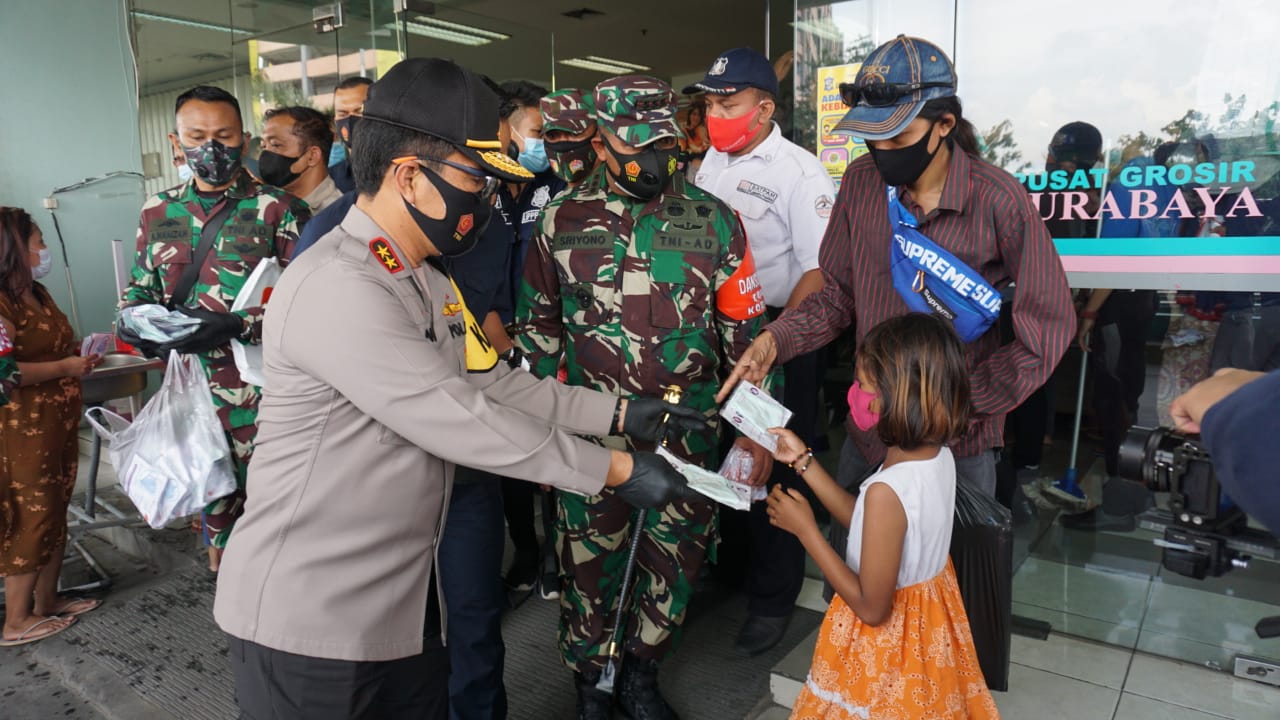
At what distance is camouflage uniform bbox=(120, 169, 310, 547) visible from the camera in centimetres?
294

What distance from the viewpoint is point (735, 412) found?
1.92 metres

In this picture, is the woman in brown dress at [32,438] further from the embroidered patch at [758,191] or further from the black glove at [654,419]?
the embroidered patch at [758,191]

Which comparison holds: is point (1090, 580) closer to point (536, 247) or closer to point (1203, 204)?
point (1203, 204)

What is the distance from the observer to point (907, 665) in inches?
65.3

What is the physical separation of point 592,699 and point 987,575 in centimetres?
123

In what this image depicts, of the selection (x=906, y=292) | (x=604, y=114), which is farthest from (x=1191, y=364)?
(x=604, y=114)

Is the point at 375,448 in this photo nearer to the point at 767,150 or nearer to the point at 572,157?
the point at 572,157

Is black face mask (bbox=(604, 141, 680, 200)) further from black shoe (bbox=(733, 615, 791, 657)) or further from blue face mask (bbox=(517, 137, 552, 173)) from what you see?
black shoe (bbox=(733, 615, 791, 657))

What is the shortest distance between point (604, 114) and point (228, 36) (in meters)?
5.06

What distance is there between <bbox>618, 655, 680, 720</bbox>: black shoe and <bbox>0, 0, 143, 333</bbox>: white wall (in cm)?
475

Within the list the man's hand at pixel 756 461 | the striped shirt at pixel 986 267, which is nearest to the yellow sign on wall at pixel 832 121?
the striped shirt at pixel 986 267

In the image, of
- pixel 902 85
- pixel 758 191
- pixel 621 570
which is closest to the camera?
pixel 902 85

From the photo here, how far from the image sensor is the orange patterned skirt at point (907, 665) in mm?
1649

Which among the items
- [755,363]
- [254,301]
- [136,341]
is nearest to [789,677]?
[755,363]
